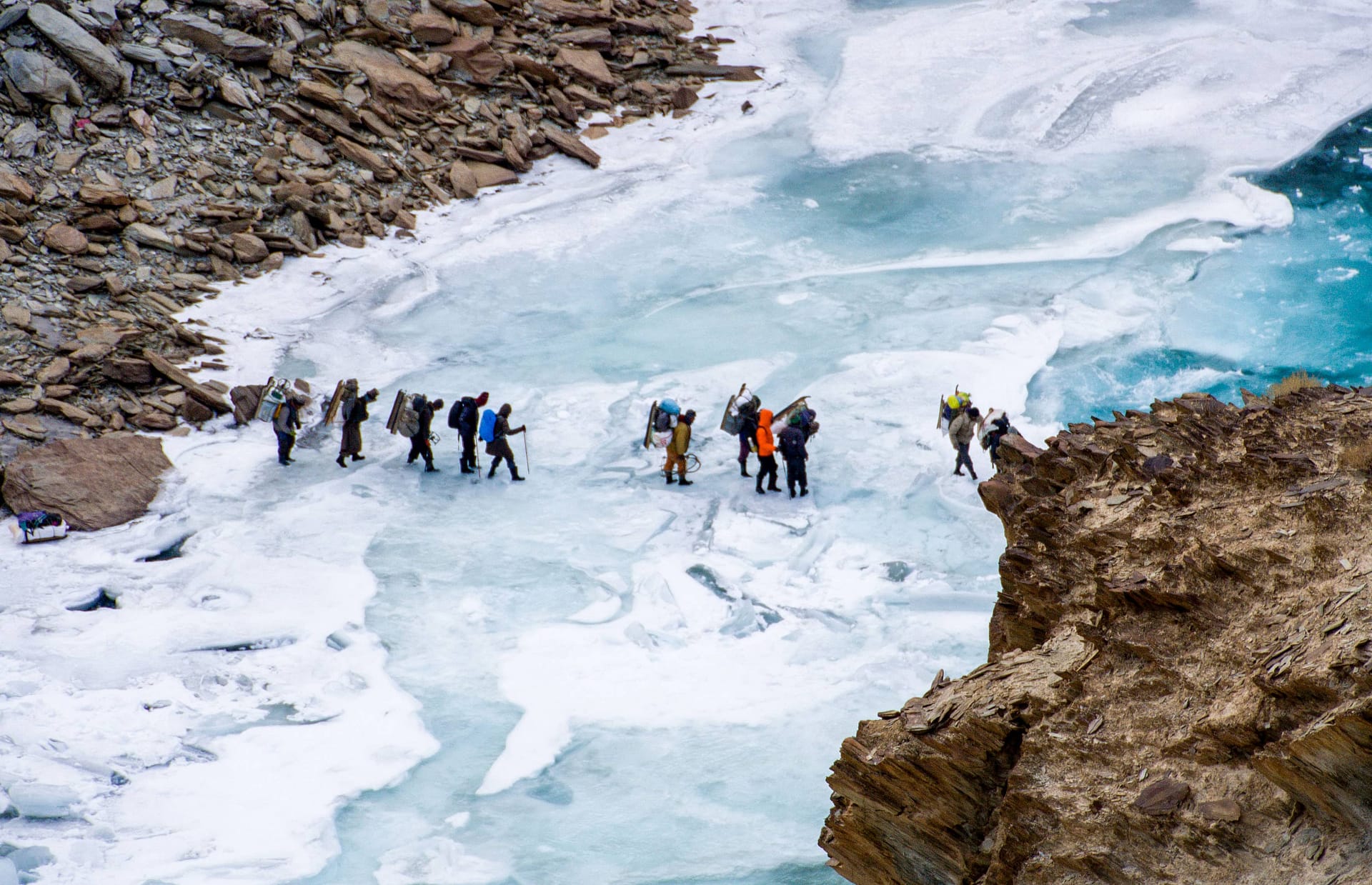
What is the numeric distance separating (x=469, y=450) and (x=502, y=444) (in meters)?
0.58

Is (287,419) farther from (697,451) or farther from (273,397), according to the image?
(697,451)

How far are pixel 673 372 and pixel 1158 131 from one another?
40.0 feet

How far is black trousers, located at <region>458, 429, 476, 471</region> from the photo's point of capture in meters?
15.0

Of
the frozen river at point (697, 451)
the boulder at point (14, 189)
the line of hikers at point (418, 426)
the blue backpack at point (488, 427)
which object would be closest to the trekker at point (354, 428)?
the line of hikers at point (418, 426)

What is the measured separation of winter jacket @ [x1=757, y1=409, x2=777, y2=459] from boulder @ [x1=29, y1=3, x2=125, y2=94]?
13.8 m

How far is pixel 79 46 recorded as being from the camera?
790 inches

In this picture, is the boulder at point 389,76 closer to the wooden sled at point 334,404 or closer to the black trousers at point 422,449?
the wooden sled at point 334,404

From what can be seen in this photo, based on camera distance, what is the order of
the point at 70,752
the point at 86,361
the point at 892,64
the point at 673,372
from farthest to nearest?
1. the point at 892,64
2. the point at 673,372
3. the point at 86,361
4. the point at 70,752

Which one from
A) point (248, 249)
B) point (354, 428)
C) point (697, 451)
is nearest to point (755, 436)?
point (697, 451)

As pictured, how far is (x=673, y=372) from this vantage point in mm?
17328

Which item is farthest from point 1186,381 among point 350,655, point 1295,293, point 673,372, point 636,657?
point 350,655

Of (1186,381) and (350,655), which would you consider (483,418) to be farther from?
(1186,381)

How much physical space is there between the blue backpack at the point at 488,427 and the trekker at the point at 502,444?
0.03 m

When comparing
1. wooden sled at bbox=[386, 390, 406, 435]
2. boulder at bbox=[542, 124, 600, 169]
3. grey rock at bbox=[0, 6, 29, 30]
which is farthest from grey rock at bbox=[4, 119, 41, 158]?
wooden sled at bbox=[386, 390, 406, 435]
